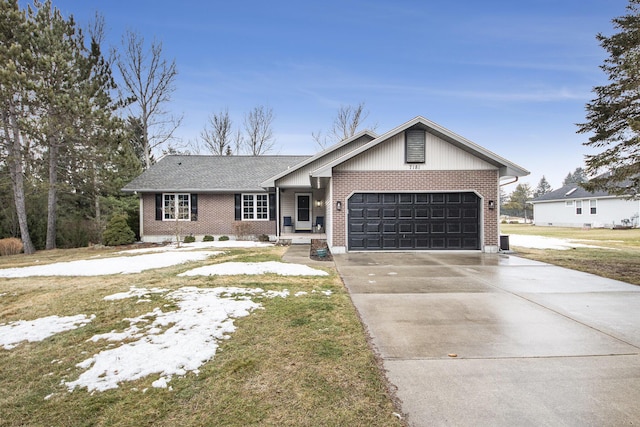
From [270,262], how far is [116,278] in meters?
3.96

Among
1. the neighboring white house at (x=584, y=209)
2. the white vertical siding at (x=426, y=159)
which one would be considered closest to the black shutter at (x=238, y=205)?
the white vertical siding at (x=426, y=159)

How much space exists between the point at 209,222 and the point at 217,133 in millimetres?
17729

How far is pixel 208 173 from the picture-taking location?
18438mm

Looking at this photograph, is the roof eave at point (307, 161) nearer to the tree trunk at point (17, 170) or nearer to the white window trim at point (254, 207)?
the white window trim at point (254, 207)

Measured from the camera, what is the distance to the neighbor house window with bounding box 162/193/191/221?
17.0 meters

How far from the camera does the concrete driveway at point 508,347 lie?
246 centimetres

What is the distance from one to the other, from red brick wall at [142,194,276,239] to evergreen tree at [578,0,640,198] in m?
14.2

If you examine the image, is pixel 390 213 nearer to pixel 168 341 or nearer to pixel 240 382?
pixel 168 341

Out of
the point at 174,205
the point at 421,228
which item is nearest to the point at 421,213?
the point at 421,228

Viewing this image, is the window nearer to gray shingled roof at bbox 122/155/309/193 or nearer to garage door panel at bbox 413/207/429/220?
garage door panel at bbox 413/207/429/220

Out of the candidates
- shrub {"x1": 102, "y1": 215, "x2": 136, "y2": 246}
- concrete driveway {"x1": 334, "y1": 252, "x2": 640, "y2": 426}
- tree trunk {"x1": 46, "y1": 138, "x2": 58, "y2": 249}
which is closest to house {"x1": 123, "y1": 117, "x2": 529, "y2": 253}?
concrete driveway {"x1": 334, "y1": 252, "x2": 640, "y2": 426}

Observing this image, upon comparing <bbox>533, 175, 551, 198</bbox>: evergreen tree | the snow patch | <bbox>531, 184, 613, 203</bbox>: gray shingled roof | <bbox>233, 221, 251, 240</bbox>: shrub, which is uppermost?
<bbox>533, 175, 551, 198</bbox>: evergreen tree

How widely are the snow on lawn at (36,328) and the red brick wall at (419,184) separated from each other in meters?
8.43

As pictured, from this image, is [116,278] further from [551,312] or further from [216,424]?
[551,312]
